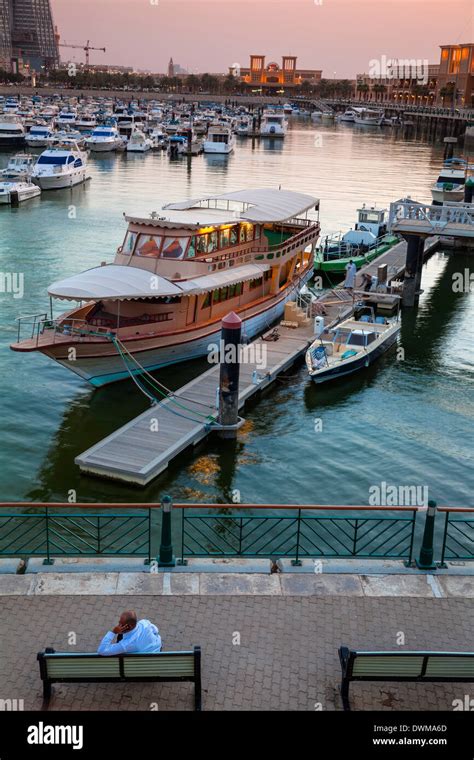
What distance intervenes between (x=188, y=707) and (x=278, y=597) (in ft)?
9.41

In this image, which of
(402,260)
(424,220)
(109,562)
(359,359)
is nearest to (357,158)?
(402,260)

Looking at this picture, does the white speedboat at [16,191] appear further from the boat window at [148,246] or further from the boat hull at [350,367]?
the boat hull at [350,367]

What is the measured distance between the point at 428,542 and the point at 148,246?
1947cm

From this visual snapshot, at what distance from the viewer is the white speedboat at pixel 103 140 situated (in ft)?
356

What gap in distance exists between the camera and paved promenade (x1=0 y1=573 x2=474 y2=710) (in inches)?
415

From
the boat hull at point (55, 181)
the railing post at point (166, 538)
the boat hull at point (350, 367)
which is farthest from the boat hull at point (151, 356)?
the boat hull at point (55, 181)

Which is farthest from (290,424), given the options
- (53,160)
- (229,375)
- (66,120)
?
(66,120)

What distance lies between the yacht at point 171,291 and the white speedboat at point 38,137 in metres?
72.5

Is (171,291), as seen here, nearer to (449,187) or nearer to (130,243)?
(130,243)

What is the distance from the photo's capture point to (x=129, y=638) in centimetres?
1048

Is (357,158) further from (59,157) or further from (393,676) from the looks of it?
(393,676)

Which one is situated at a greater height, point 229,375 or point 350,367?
point 229,375

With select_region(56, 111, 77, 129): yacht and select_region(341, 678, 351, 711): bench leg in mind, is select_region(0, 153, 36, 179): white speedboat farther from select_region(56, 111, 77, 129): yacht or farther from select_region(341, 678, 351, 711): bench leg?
select_region(341, 678, 351, 711): bench leg
